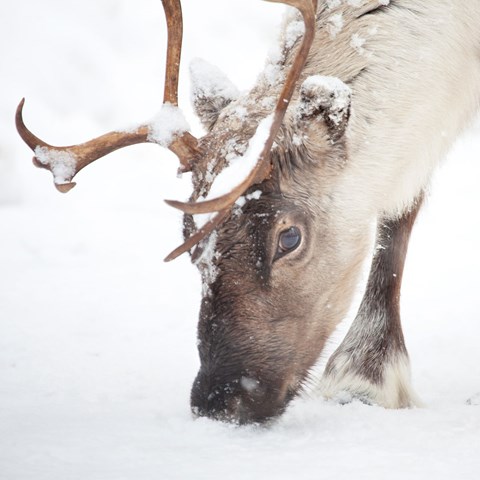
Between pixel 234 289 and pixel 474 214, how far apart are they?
5.75m

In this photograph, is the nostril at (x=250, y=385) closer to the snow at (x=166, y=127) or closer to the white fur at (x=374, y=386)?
the white fur at (x=374, y=386)

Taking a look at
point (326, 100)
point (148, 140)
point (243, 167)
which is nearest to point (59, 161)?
point (148, 140)

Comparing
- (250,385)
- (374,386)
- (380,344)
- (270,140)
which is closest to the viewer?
(270,140)

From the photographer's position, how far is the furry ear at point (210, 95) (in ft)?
12.5

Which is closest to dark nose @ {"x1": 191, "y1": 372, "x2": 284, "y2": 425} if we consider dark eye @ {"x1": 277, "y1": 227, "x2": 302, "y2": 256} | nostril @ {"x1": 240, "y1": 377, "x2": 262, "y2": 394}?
nostril @ {"x1": 240, "y1": 377, "x2": 262, "y2": 394}

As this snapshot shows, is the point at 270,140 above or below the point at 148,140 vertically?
above

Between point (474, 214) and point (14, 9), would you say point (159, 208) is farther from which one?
point (14, 9)

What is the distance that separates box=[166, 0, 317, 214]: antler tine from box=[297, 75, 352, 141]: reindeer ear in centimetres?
11

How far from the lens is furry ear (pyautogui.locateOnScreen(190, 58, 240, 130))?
3812 millimetres

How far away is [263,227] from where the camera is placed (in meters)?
3.18

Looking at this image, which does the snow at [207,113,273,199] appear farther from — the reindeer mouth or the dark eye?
the reindeer mouth

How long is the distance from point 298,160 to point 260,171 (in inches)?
11.0

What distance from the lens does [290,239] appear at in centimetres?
329

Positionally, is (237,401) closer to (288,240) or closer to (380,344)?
(288,240)
